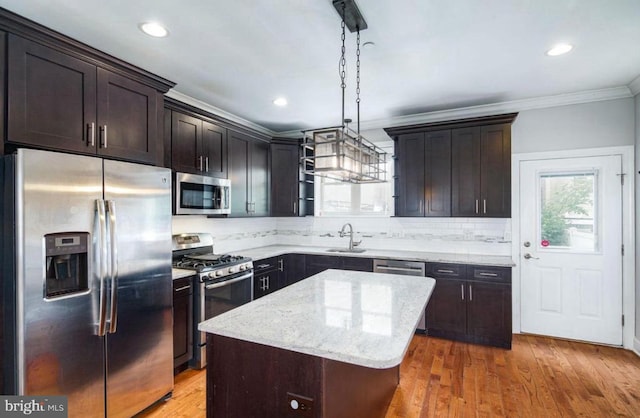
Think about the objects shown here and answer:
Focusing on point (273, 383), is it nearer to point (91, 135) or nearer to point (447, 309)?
point (91, 135)

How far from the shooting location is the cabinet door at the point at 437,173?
3824 millimetres

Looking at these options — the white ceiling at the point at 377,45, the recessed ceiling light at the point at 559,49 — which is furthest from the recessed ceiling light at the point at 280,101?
the recessed ceiling light at the point at 559,49

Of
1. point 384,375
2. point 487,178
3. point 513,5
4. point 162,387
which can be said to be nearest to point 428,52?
point 513,5

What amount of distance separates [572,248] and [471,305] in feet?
4.32

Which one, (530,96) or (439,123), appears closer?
(530,96)

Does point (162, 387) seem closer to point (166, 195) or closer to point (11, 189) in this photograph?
point (166, 195)

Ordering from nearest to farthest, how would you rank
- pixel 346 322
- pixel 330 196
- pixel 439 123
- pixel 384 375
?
pixel 346 322 → pixel 384 375 → pixel 439 123 → pixel 330 196

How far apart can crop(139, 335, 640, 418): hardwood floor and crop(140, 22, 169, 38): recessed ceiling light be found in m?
2.73

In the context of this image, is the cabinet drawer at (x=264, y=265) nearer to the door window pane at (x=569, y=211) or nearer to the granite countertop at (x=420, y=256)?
the granite countertop at (x=420, y=256)

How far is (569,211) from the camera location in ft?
11.7

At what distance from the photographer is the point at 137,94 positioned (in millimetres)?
2400

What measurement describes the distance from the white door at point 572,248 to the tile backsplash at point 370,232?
360mm

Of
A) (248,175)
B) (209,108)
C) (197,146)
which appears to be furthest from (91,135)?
(248,175)

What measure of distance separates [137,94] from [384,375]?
2716 mm
